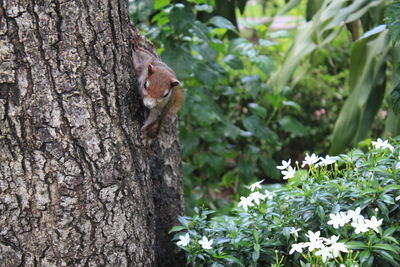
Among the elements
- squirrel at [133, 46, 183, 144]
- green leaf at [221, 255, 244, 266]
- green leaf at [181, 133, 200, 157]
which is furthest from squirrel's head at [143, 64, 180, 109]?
green leaf at [181, 133, 200, 157]

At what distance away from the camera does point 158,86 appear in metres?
2.01

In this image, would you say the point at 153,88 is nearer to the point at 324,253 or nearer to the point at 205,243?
the point at 205,243

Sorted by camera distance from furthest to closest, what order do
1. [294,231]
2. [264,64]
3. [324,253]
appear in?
1. [264,64]
2. [294,231]
3. [324,253]

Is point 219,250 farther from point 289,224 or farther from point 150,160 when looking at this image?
point 150,160

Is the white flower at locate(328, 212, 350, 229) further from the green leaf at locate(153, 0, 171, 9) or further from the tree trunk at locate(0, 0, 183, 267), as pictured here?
the green leaf at locate(153, 0, 171, 9)

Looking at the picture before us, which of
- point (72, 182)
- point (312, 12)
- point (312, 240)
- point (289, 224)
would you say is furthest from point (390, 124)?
point (72, 182)

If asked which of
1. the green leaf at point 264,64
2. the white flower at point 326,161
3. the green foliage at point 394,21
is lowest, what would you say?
the white flower at point 326,161

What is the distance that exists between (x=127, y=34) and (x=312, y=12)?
66.6 inches

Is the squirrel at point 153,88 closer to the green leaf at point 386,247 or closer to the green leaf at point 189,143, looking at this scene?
the green leaf at point 386,247

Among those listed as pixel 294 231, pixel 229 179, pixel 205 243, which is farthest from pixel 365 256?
pixel 229 179

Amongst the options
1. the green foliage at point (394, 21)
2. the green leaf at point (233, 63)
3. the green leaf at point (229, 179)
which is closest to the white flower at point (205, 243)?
the green foliage at point (394, 21)

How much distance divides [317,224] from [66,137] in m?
0.83

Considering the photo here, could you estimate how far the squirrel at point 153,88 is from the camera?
1.96m

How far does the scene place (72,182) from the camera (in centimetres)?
174
